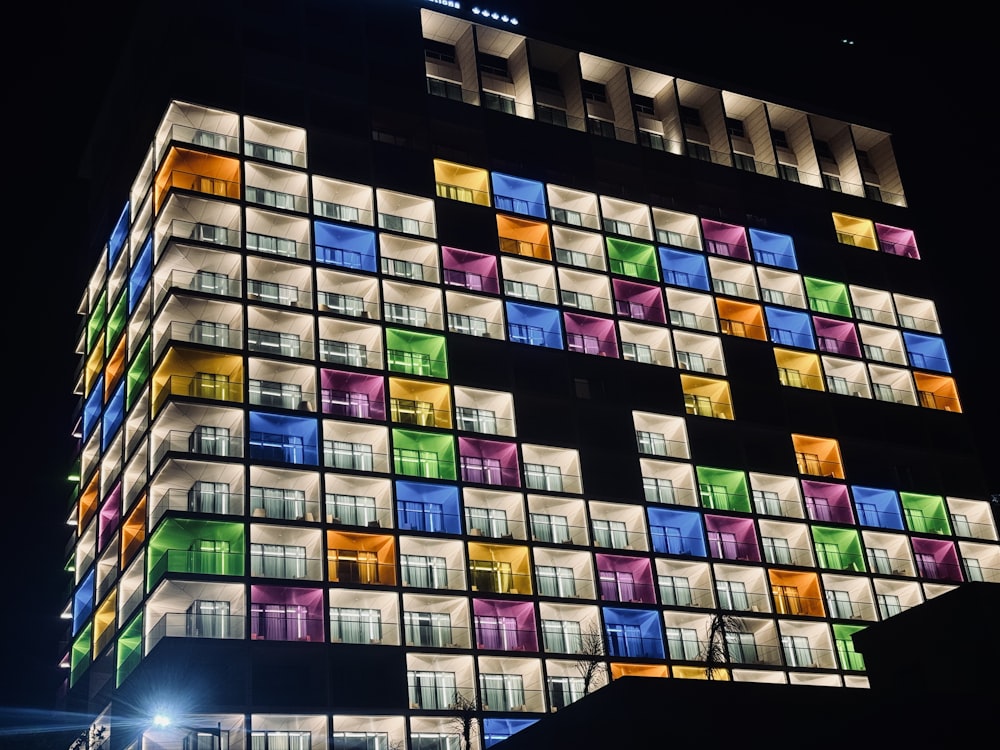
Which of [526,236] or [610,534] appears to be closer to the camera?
[610,534]

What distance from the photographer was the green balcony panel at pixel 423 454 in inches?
2731

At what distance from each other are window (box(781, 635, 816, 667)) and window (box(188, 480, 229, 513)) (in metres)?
32.0

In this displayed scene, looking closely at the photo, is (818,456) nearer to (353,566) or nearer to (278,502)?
(353,566)

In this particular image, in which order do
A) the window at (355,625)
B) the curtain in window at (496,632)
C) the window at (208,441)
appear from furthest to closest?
the curtain in window at (496,632) < the window at (208,441) < the window at (355,625)

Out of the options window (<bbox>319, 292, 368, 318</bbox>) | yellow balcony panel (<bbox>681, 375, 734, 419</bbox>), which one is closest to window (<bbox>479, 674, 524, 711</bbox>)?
window (<bbox>319, 292, 368, 318</bbox>)

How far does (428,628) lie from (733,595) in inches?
746

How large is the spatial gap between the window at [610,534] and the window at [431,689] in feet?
40.9

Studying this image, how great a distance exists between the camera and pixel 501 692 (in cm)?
6494

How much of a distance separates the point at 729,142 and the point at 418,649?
146ft

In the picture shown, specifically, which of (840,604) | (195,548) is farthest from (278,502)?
(840,604)

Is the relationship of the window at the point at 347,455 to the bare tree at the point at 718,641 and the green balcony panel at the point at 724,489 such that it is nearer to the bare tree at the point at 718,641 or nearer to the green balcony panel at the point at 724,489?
the bare tree at the point at 718,641

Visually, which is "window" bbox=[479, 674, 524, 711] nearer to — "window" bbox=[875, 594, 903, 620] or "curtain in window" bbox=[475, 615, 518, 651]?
"curtain in window" bbox=[475, 615, 518, 651]

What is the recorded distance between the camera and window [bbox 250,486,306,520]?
64438mm

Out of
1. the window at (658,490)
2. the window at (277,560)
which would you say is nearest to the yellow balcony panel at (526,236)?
the window at (658,490)
